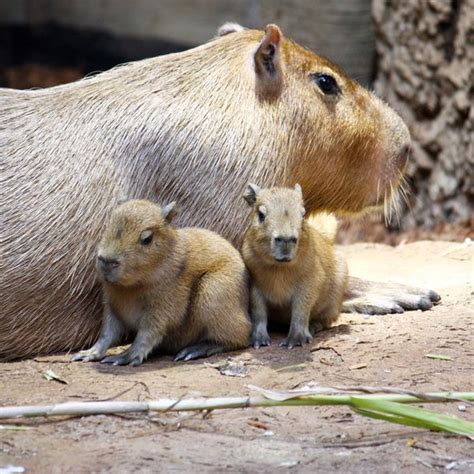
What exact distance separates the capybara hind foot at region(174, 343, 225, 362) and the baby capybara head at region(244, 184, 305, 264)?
0.53 m

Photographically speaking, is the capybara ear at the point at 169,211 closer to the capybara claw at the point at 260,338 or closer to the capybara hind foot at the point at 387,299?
the capybara claw at the point at 260,338

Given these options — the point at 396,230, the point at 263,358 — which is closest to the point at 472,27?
the point at 396,230

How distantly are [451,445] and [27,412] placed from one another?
1.76 meters

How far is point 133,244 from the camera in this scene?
535 cm

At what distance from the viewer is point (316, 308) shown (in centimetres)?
612

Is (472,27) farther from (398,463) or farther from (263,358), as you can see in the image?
(398,463)

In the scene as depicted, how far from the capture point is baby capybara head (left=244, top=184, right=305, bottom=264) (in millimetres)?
5402

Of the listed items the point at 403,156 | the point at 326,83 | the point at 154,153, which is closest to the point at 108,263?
the point at 154,153

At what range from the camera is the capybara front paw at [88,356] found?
18.5 feet

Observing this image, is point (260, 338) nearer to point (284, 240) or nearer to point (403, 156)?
point (284, 240)

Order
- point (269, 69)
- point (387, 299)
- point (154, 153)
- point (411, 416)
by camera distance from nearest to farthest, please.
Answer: point (411, 416), point (154, 153), point (269, 69), point (387, 299)

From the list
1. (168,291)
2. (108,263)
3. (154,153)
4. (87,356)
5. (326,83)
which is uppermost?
(326,83)

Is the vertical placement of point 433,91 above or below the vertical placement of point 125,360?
above

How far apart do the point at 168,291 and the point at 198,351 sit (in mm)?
367
